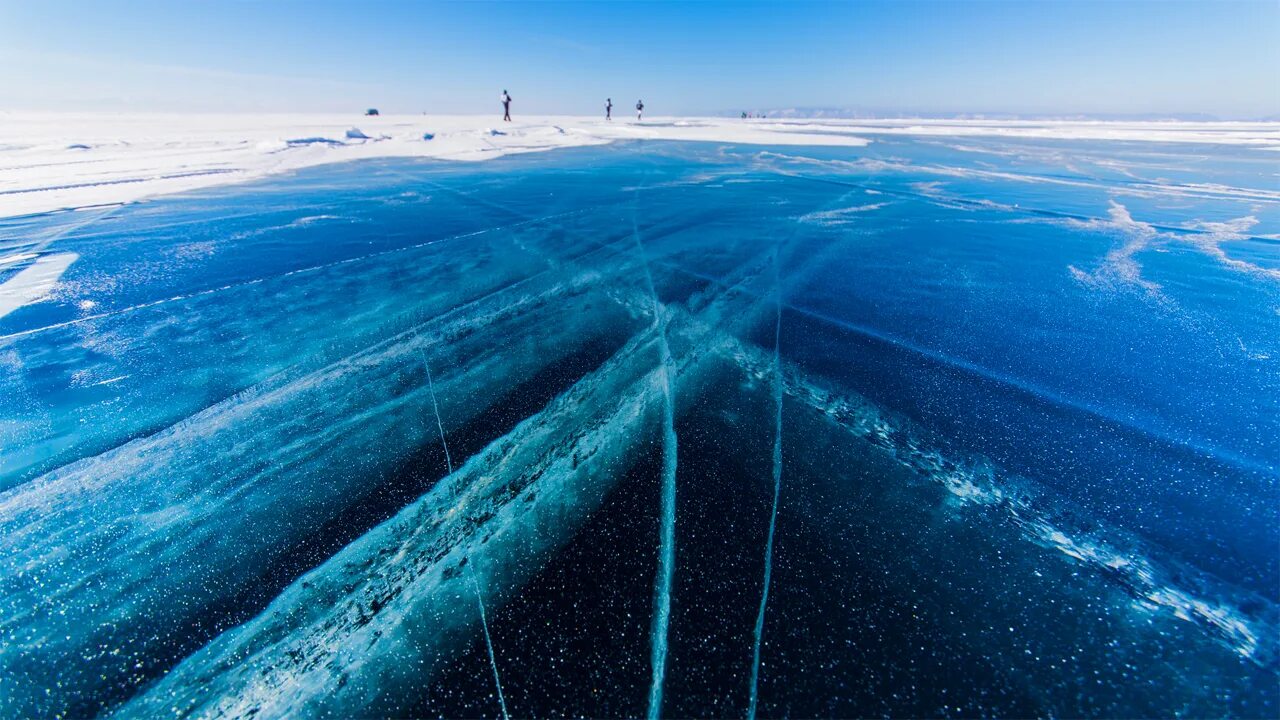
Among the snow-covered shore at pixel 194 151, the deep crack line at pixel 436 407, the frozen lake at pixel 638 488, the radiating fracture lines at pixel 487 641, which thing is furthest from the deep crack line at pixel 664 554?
the snow-covered shore at pixel 194 151

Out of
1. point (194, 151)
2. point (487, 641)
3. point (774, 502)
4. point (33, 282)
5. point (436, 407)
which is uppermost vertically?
point (194, 151)

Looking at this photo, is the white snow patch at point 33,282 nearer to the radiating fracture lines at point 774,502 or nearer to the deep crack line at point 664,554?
the deep crack line at point 664,554

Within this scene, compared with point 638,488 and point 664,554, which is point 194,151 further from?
point 664,554

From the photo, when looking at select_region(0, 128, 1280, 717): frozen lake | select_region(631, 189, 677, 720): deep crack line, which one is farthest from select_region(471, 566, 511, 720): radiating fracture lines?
select_region(631, 189, 677, 720): deep crack line

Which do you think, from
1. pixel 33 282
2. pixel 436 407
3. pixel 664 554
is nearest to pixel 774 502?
pixel 664 554

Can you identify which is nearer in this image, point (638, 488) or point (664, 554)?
point (664, 554)

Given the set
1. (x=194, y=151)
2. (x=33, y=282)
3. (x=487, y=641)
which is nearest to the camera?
(x=487, y=641)

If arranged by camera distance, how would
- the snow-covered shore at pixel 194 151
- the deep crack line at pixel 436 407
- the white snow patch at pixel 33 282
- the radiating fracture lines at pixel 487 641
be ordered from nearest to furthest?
the radiating fracture lines at pixel 487 641 → the deep crack line at pixel 436 407 → the white snow patch at pixel 33 282 → the snow-covered shore at pixel 194 151

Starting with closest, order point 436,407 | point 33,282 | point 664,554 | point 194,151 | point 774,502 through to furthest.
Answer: point 664,554 → point 774,502 → point 436,407 → point 33,282 → point 194,151
